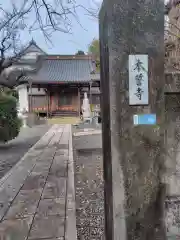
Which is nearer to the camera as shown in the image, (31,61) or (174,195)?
(174,195)

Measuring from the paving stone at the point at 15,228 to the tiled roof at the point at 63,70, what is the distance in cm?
2330

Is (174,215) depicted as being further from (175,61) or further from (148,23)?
(148,23)

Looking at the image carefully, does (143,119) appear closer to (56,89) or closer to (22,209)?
(22,209)

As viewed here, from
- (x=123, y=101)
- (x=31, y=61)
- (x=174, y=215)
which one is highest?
(x=31, y=61)

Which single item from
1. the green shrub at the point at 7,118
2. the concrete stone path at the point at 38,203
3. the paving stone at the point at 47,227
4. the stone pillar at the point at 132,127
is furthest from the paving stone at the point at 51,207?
the green shrub at the point at 7,118

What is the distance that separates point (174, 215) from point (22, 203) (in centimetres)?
210

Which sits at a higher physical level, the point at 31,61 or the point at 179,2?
the point at 31,61

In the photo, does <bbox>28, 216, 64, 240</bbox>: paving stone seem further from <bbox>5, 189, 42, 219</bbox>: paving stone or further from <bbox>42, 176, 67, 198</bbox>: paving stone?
<bbox>42, 176, 67, 198</bbox>: paving stone

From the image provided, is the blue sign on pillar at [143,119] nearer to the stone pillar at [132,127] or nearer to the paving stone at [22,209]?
the stone pillar at [132,127]

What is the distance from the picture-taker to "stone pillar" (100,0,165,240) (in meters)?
2.03

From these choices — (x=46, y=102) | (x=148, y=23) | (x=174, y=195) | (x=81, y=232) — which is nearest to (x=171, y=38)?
(x=148, y=23)

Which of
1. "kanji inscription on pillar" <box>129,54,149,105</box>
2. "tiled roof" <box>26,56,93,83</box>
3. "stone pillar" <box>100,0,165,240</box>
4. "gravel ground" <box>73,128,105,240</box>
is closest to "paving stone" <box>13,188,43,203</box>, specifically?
"gravel ground" <box>73,128,105,240</box>

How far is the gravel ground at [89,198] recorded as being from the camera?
9.62ft

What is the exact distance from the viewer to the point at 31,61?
103 feet
